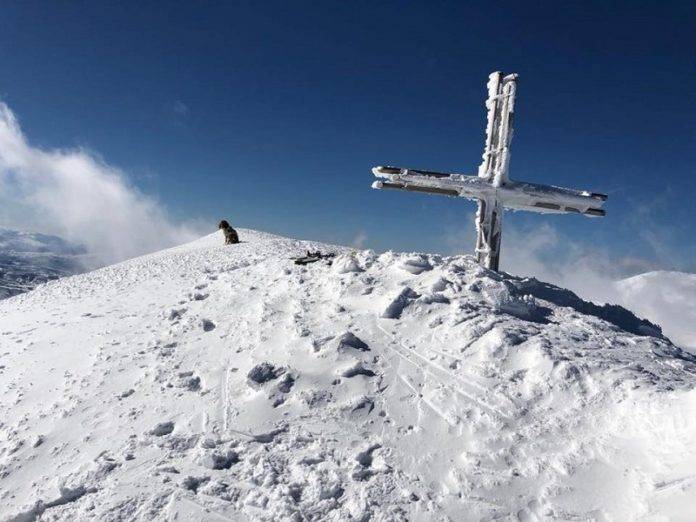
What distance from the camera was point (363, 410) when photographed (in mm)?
6777

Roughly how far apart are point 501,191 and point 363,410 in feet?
25.2

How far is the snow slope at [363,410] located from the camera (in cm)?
524

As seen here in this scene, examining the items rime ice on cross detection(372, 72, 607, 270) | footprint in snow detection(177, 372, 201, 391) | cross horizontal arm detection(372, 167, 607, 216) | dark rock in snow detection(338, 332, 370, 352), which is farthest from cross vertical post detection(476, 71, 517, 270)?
footprint in snow detection(177, 372, 201, 391)

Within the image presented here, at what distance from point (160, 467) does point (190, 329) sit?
489cm

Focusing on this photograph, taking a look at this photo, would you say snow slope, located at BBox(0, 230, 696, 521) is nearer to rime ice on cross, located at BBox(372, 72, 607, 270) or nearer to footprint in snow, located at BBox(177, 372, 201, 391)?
footprint in snow, located at BBox(177, 372, 201, 391)

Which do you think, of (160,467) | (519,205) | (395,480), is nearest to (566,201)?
(519,205)

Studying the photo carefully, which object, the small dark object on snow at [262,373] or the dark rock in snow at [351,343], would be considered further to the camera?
the dark rock in snow at [351,343]

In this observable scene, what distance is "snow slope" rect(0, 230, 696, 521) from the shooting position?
206 inches

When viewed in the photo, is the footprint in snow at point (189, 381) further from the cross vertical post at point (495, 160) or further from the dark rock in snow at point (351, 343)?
the cross vertical post at point (495, 160)

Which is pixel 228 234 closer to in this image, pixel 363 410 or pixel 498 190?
pixel 498 190

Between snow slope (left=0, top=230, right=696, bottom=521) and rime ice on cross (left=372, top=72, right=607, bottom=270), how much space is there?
5.73 ft

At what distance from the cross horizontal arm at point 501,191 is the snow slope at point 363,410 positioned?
6.34 feet

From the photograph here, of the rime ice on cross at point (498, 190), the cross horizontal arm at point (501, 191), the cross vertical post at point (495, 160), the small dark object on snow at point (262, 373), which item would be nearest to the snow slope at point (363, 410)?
the small dark object on snow at point (262, 373)

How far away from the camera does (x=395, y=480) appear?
551 centimetres
